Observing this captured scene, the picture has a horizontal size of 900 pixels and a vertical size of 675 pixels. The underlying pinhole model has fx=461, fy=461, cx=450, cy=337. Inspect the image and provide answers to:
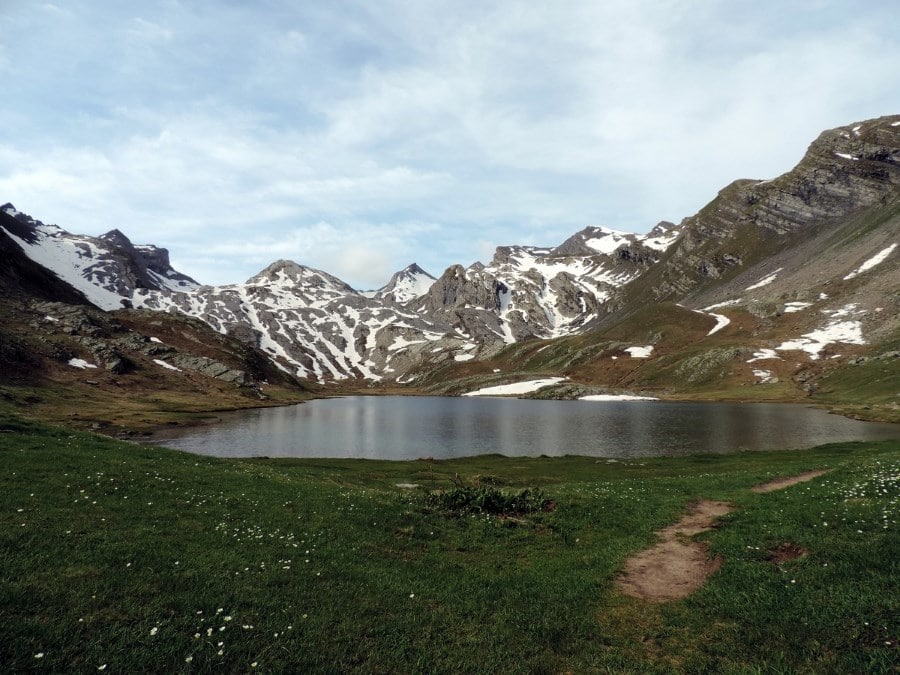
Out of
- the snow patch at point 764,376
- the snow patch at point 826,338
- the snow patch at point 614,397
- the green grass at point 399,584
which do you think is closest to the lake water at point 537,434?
the snow patch at point 764,376

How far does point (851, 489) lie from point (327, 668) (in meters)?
22.6

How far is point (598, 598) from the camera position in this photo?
1314cm

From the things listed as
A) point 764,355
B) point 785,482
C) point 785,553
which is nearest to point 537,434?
point 785,482

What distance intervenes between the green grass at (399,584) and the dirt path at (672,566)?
0.63 meters

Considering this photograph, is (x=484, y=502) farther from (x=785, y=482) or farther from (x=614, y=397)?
(x=614, y=397)

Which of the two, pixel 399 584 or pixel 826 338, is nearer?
pixel 399 584

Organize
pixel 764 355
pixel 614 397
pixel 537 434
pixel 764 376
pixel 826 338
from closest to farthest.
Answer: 1. pixel 537 434
2. pixel 764 376
3. pixel 614 397
4. pixel 826 338
5. pixel 764 355

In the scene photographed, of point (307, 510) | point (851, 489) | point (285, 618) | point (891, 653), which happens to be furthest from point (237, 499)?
point (851, 489)

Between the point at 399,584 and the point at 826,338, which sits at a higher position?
the point at 826,338

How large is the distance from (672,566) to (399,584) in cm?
939

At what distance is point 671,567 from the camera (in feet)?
51.0

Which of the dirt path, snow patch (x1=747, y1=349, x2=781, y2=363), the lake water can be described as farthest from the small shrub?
snow patch (x1=747, y1=349, x2=781, y2=363)

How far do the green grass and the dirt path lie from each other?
0.63m

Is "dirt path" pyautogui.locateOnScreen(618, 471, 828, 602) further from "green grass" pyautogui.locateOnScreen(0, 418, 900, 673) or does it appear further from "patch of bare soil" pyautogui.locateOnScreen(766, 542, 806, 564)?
"patch of bare soil" pyautogui.locateOnScreen(766, 542, 806, 564)
